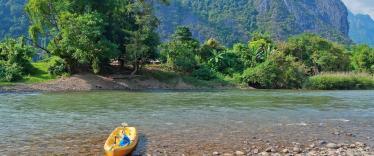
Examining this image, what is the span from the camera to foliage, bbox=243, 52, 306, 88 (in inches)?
2368

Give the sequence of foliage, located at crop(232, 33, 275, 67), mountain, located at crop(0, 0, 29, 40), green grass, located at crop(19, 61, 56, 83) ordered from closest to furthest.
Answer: green grass, located at crop(19, 61, 56, 83) < foliage, located at crop(232, 33, 275, 67) < mountain, located at crop(0, 0, 29, 40)

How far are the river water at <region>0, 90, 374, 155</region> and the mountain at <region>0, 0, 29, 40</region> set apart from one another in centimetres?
12776

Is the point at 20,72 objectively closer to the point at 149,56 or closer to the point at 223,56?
the point at 149,56

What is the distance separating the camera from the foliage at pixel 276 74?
60.2m

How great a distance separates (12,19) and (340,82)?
133 metres

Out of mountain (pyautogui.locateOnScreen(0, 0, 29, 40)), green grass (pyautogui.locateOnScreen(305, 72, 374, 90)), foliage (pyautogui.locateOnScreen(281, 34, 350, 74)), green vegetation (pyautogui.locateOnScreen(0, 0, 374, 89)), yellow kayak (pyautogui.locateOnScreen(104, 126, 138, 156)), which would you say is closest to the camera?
yellow kayak (pyautogui.locateOnScreen(104, 126, 138, 156))

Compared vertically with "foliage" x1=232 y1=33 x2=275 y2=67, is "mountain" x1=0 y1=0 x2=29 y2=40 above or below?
above

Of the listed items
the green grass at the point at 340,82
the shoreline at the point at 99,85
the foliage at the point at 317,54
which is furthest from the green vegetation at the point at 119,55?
the foliage at the point at 317,54

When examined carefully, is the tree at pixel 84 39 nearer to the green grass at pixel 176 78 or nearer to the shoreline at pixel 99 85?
the shoreline at pixel 99 85

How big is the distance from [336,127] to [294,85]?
39339 millimetres

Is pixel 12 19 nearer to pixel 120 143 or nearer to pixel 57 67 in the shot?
pixel 57 67

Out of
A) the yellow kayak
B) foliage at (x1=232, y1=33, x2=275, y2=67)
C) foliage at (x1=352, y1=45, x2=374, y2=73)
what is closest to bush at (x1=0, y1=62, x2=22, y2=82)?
foliage at (x1=232, y1=33, x2=275, y2=67)

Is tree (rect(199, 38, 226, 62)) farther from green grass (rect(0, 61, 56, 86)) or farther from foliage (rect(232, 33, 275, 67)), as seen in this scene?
green grass (rect(0, 61, 56, 86))

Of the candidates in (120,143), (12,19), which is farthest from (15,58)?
(12,19)
